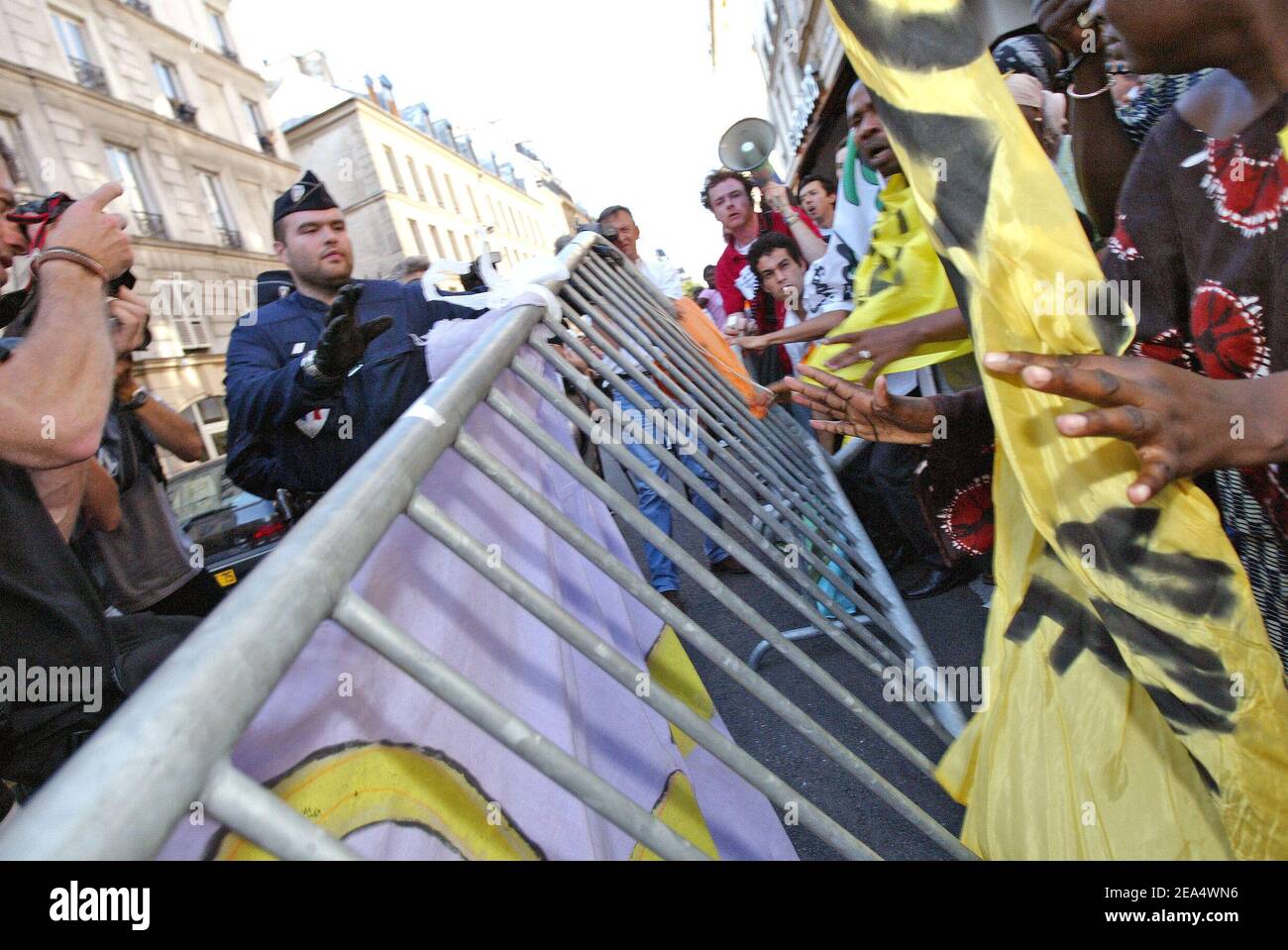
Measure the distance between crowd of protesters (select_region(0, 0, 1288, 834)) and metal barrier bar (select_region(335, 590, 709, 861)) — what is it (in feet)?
2.20

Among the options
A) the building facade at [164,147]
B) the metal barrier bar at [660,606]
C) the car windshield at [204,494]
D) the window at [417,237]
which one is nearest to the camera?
the metal barrier bar at [660,606]

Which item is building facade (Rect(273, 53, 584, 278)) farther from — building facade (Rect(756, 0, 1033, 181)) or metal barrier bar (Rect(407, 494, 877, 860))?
metal barrier bar (Rect(407, 494, 877, 860))

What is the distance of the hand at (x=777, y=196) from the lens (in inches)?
207

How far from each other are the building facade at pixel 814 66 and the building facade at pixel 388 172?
10.6 metres

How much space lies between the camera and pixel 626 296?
327cm

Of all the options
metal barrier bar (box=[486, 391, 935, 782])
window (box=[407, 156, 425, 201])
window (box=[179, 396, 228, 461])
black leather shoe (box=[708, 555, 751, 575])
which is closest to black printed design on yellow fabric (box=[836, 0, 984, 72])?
metal barrier bar (box=[486, 391, 935, 782])

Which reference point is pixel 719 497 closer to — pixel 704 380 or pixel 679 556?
pixel 679 556

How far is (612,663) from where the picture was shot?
1021 mm

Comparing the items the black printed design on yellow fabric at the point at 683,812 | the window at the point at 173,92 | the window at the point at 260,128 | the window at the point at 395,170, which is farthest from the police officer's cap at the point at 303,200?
the window at the point at 395,170

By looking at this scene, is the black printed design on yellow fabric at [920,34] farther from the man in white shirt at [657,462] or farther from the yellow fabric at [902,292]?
the yellow fabric at [902,292]

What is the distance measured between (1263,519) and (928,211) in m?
0.80
